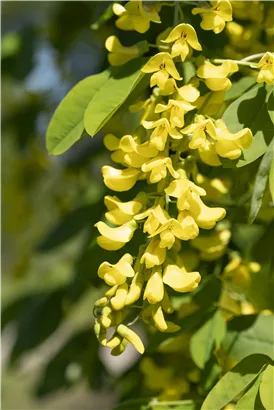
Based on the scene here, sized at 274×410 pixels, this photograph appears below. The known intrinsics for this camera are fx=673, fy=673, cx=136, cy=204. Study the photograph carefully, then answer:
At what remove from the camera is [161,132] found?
30.5 inches

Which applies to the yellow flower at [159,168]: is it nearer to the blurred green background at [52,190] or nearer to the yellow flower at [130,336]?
the yellow flower at [130,336]

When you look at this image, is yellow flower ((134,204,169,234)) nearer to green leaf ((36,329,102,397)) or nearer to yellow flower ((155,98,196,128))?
yellow flower ((155,98,196,128))

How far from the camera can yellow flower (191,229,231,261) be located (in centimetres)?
110

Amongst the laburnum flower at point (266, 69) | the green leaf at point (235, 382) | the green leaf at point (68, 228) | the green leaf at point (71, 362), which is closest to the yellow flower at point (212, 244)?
the green leaf at point (235, 382)

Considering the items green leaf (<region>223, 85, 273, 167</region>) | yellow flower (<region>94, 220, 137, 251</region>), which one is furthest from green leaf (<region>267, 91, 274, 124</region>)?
yellow flower (<region>94, 220, 137, 251</region>)

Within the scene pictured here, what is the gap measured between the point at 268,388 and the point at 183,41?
432 millimetres

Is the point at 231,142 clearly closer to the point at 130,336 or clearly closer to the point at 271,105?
the point at 271,105

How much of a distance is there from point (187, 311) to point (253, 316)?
5.5 inches

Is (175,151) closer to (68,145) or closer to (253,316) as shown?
(68,145)

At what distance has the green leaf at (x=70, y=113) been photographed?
0.93 m

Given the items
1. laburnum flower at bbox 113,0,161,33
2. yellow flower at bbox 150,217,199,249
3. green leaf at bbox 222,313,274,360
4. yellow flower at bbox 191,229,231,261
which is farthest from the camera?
yellow flower at bbox 191,229,231,261

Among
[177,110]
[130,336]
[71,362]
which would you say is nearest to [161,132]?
[177,110]

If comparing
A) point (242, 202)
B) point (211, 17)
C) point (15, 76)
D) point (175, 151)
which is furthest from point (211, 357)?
point (15, 76)

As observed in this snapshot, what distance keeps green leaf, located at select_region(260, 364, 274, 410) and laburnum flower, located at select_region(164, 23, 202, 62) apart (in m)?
0.40
